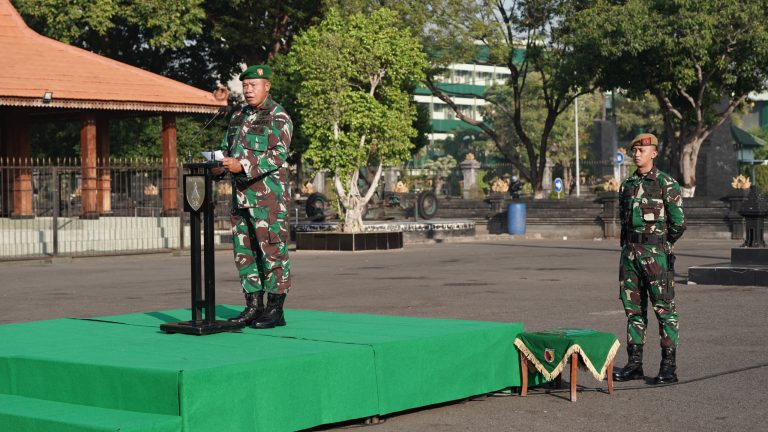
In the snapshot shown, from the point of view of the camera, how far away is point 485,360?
779cm

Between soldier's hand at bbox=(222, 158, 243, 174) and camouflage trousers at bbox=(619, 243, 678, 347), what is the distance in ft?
9.16

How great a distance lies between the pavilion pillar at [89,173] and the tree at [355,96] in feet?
21.2

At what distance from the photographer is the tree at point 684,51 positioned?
110 feet

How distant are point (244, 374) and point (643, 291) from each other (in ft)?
11.0

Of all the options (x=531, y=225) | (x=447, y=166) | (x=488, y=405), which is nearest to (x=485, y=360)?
(x=488, y=405)

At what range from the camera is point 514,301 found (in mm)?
14633

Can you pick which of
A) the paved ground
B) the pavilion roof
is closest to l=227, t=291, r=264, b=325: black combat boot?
the paved ground

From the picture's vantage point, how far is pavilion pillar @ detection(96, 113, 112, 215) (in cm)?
3334

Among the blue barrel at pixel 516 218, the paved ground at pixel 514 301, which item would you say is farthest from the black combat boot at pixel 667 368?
the blue barrel at pixel 516 218

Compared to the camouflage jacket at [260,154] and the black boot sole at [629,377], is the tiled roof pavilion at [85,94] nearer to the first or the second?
the camouflage jacket at [260,154]

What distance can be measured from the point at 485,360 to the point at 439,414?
56cm

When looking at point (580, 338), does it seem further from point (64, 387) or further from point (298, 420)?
point (64, 387)

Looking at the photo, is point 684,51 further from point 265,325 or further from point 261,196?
point 265,325

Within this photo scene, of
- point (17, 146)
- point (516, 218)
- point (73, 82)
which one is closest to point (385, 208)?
point (516, 218)
